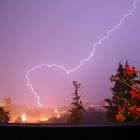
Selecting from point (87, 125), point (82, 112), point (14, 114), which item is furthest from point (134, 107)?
point (14, 114)

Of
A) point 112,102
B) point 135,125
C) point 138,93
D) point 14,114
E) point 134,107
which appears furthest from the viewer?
point 14,114

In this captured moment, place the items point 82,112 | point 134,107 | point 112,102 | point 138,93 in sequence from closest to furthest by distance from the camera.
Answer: point 138,93 < point 134,107 < point 112,102 < point 82,112

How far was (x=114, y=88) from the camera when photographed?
115 feet

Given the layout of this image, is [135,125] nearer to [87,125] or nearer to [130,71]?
[87,125]

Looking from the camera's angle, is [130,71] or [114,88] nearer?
[130,71]

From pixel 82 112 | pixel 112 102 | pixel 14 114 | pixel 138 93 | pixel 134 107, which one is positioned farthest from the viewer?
pixel 14 114

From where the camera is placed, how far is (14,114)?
204ft

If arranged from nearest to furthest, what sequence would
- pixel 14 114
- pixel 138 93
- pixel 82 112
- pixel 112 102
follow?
pixel 138 93
pixel 112 102
pixel 82 112
pixel 14 114
